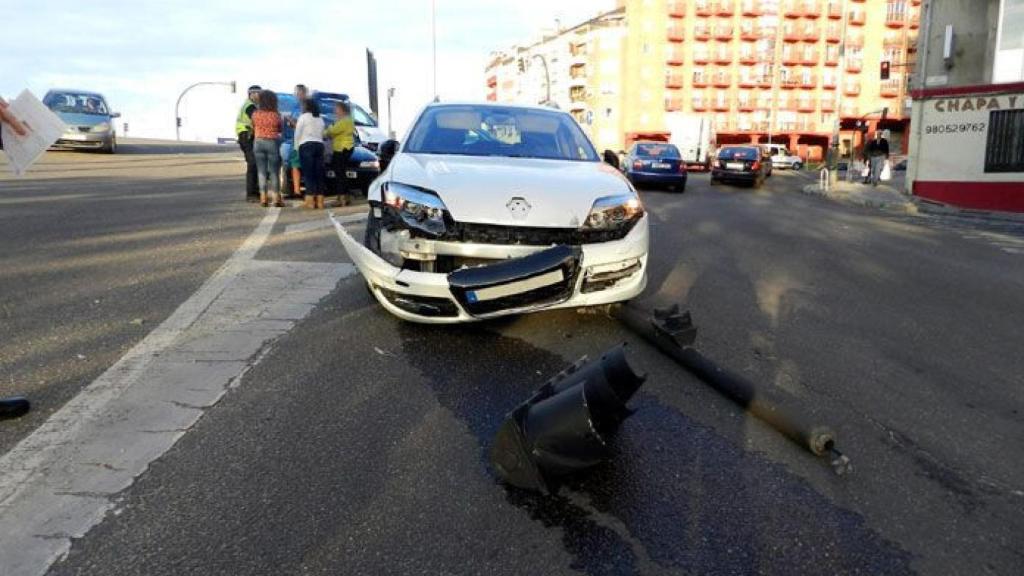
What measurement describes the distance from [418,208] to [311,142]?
717cm

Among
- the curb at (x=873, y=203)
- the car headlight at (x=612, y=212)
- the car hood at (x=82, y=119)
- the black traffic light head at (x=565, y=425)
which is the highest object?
the car hood at (x=82, y=119)

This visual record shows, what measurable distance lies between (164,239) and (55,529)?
638 cm

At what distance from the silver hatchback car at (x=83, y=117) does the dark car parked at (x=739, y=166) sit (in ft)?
69.2

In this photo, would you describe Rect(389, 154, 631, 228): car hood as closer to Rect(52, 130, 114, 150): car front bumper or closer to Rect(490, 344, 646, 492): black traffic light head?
Rect(490, 344, 646, 492): black traffic light head

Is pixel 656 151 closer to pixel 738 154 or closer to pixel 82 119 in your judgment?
pixel 738 154

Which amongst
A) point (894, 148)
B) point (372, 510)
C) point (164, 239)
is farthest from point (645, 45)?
point (372, 510)

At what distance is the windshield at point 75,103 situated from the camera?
2228 centimetres

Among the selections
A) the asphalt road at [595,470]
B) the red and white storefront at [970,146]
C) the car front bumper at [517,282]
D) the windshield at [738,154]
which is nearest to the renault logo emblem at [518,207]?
the car front bumper at [517,282]

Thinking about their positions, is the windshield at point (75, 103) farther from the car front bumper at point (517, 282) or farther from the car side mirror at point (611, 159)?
the car front bumper at point (517, 282)

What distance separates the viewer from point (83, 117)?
22.2 meters

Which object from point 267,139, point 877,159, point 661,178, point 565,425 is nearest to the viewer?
point 565,425

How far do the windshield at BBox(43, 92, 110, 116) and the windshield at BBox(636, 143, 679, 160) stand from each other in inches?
658

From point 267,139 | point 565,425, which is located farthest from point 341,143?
point 565,425

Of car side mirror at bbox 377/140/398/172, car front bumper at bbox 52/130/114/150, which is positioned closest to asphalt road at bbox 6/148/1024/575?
car side mirror at bbox 377/140/398/172
